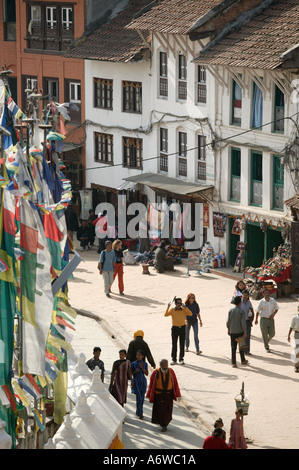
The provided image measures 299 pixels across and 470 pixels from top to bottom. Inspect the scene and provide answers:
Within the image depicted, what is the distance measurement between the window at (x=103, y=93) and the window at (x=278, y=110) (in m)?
9.48

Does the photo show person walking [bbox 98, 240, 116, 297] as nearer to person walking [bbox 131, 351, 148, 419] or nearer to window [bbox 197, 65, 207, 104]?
window [bbox 197, 65, 207, 104]

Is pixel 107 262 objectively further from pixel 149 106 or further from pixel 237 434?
pixel 237 434

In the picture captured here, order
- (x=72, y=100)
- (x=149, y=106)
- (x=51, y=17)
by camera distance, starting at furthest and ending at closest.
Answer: (x=51, y=17)
(x=72, y=100)
(x=149, y=106)

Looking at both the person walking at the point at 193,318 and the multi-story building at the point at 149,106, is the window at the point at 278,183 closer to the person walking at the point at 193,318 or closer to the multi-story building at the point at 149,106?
the multi-story building at the point at 149,106

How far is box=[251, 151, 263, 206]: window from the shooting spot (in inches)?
1437

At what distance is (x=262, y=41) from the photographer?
3528 cm

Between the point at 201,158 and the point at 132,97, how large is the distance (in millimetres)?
4623

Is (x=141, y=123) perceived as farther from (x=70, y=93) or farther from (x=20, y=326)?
(x=20, y=326)

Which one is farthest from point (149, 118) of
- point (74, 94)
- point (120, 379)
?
point (120, 379)

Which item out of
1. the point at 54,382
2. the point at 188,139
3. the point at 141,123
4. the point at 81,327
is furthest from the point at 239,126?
the point at 54,382

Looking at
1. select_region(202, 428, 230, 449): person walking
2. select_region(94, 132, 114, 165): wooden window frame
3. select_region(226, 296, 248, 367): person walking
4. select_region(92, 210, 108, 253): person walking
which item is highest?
select_region(202, 428, 230, 449): person walking

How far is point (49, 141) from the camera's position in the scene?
21047mm

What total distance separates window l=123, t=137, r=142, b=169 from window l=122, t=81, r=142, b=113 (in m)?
0.99

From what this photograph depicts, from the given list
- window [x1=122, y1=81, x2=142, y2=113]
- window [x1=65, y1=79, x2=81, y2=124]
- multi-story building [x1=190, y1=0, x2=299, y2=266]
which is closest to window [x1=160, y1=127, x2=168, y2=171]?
window [x1=122, y1=81, x2=142, y2=113]
